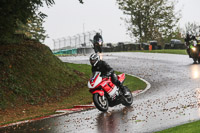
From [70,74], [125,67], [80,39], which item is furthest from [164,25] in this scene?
[70,74]

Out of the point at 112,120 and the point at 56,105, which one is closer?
the point at 112,120

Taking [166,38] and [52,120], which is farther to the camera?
[166,38]

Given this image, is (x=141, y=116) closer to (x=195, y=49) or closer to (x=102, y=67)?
(x=102, y=67)

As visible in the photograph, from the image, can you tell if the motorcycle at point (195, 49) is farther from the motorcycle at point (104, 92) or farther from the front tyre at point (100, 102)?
the front tyre at point (100, 102)

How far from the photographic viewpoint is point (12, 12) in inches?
648

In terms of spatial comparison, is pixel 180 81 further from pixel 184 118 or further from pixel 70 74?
pixel 184 118

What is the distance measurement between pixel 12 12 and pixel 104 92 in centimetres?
648

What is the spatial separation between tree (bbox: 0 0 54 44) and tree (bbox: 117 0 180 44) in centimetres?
5265

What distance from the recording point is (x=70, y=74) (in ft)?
72.6

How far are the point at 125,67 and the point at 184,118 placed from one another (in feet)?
61.0

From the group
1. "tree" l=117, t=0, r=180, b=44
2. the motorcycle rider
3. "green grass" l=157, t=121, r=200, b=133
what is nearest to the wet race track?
"green grass" l=157, t=121, r=200, b=133

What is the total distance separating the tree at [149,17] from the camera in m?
69.1

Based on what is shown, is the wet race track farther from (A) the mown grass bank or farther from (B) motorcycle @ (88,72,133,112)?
(A) the mown grass bank

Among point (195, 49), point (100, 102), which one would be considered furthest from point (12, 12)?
point (195, 49)
